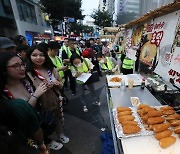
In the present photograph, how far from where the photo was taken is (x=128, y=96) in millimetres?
2650

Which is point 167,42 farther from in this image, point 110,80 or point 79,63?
point 79,63

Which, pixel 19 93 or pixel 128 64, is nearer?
pixel 19 93

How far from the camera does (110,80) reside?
3453 millimetres

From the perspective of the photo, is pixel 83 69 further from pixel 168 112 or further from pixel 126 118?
pixel 168 112

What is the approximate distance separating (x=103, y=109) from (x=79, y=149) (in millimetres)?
1722

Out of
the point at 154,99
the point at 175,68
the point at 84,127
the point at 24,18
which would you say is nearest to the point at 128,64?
the point at 84,127

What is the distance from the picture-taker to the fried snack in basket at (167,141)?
142 cm

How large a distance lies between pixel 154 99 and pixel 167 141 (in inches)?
A: 44.8

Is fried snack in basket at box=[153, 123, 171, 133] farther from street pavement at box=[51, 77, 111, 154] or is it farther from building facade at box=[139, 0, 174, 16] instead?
building facade at box=[139, 0, 174, 16]

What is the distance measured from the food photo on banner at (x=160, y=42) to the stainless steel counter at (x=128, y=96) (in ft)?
1.61

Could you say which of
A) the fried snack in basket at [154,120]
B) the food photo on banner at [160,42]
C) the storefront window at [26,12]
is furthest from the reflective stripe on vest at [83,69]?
the storefront window at [26,12]

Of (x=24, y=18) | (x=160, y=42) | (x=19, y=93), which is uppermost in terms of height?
(x=24, y=18)

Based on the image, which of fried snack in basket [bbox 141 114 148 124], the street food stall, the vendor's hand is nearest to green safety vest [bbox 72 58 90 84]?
the street food stall

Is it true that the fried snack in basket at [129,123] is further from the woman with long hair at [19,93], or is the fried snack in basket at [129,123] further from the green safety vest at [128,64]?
the green safety vest at [128,64]
